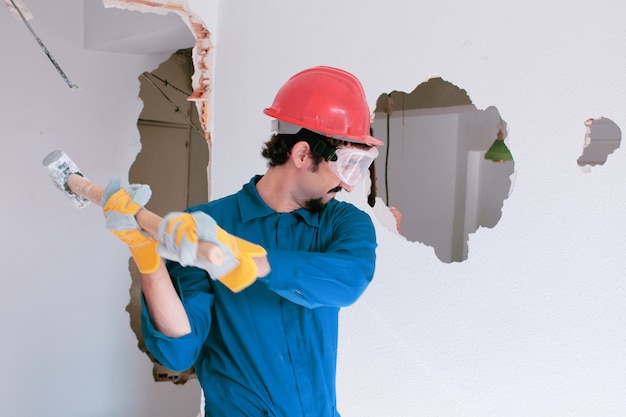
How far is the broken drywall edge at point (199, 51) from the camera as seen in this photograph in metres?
2.72

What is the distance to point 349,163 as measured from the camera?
4.47ft

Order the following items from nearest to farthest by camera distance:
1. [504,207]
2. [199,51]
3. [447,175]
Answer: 1. [504,207]
2. [199,51]
3. [447,175]

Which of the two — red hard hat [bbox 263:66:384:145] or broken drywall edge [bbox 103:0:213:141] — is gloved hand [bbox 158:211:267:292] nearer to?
red hard hat [bbox 263:66:384:145]

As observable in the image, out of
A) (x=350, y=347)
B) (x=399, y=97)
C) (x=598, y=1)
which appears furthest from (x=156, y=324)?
(x=399, y=97)

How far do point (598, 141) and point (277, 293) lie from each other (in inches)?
41.9

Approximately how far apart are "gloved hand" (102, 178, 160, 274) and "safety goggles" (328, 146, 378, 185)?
440 mm

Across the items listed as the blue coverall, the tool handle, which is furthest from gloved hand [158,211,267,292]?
the blue coverall

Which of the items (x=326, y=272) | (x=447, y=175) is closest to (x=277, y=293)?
(x=326, y=272)

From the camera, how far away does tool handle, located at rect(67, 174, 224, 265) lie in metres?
0.93

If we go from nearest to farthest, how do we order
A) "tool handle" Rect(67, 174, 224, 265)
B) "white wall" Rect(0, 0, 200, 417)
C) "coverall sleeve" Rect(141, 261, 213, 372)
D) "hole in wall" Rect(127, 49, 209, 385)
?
"tool handle" Rect(67, 174, 224, 265), "coverall sleeve" Rect(141, 261, 213, 372), "white wall" Rect(0, 0, 200, 417), "hole in wall" Rect(127, 49, 209, 385)

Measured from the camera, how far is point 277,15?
2.46 m

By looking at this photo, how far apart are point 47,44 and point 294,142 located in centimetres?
259

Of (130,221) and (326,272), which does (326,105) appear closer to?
(326,272)

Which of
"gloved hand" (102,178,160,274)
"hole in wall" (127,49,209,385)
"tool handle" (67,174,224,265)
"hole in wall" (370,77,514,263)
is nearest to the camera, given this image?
"tool handle" (67,174,224,265)
